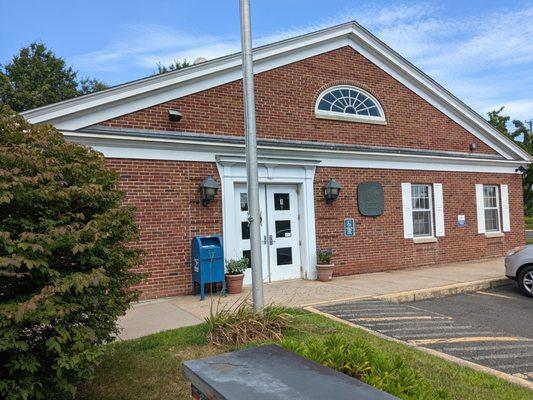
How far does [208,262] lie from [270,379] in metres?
6.08

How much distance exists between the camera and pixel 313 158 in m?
10.6

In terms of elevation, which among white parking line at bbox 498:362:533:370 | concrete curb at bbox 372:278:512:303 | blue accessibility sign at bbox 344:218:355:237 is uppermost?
blue accessibility sign at bbox 344:218:355:237

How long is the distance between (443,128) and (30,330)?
41.9 feet

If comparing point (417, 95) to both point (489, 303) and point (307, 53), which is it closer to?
point (307, 53)

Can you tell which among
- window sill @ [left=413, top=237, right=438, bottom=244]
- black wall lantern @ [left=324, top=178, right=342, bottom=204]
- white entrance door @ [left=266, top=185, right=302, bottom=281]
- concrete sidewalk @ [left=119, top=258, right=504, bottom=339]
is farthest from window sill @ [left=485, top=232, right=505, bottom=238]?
white entrance door @ [left=266, top=185, right=302, bottom=281]

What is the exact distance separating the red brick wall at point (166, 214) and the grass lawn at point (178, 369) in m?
2.79

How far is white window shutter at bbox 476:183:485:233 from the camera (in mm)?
13805

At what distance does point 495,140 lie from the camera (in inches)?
573

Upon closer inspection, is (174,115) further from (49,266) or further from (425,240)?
(425,240)

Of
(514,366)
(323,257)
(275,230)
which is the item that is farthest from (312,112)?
(514,366)

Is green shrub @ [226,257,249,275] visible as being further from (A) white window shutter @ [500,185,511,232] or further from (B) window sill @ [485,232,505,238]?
(A) white window shutter @ [500,185,511,232]

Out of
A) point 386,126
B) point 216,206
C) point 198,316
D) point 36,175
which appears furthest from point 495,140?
point 36,175

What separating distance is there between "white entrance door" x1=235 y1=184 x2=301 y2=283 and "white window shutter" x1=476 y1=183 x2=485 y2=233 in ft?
21.9

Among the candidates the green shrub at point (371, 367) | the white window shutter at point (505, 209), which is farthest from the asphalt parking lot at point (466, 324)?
the white window shutter at point (505, 209)
